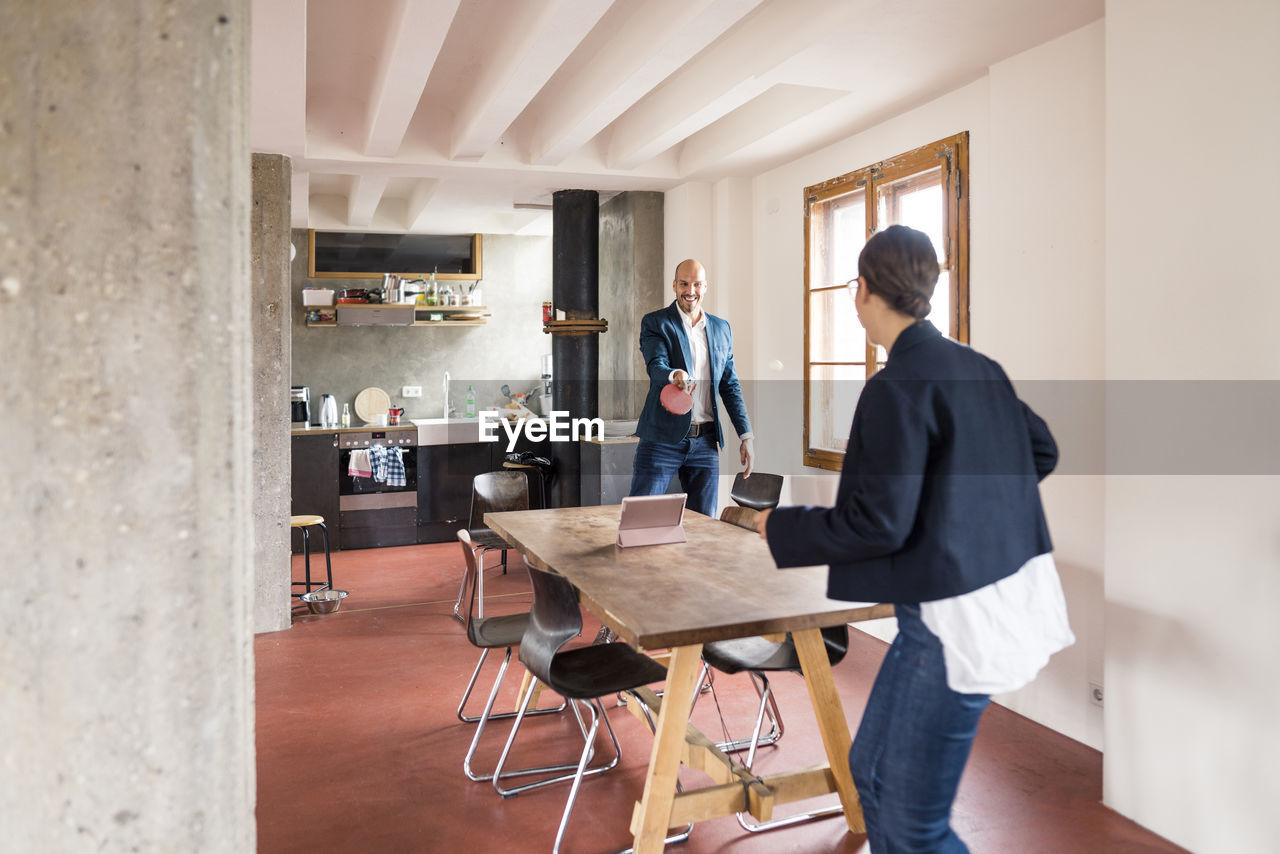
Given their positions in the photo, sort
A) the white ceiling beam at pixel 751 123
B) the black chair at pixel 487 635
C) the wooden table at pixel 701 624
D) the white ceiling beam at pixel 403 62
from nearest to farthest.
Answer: the wooden table at pixel 701 624, the black chair at pixel 487 635, the white ceiling beam at pixel 403 62, the white ceiling beam at pixel 751 123

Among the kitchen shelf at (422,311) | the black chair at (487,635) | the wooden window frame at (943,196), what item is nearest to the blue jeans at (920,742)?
the black chair at (487,635)

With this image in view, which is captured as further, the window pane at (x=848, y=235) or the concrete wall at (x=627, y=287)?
the concrete wall at (x=627, y=287)

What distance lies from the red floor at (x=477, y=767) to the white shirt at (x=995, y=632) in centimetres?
148

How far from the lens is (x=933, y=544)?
6.25 feet

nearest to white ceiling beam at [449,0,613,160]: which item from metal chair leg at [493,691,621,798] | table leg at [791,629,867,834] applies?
table leg at [791,629,867,834]

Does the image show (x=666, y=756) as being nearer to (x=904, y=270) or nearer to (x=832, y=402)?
(x=904, y=270)

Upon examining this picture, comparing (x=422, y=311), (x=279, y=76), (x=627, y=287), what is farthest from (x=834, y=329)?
(x=422, y=311)

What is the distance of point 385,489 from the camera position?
27.1ft

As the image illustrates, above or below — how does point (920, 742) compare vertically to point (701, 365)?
below

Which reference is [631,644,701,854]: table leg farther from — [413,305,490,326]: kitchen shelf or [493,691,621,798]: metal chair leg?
[413,305,490,326]: kitchen shelf

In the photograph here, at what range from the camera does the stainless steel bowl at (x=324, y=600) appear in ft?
20.3

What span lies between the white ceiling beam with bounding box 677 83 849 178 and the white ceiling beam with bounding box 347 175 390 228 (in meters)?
2.38

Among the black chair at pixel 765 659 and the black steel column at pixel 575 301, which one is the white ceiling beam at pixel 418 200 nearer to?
the black steel column at pixel 575 301

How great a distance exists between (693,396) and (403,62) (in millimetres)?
2210
